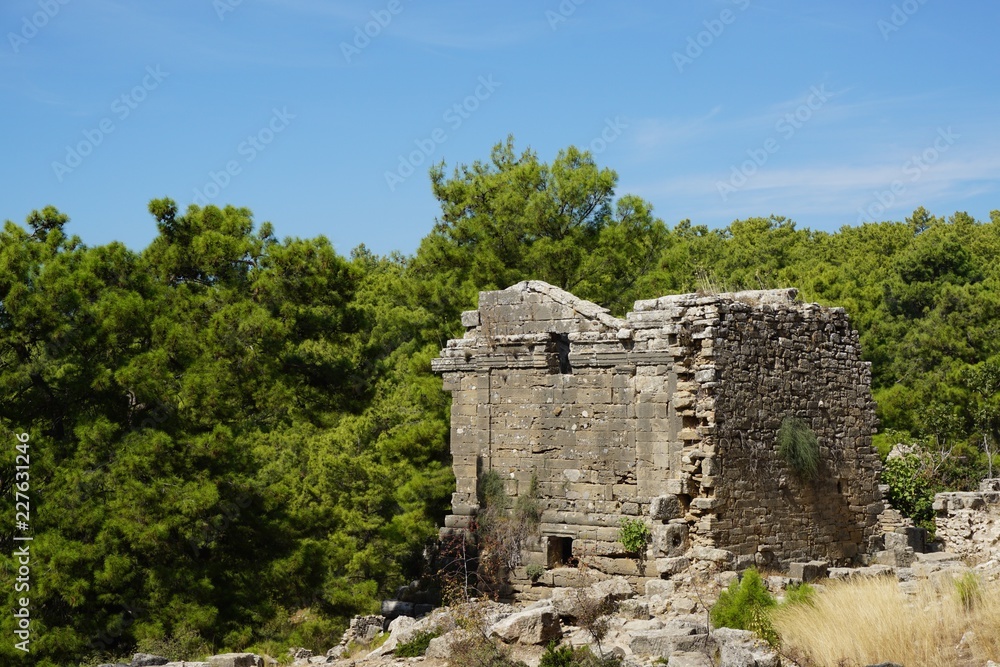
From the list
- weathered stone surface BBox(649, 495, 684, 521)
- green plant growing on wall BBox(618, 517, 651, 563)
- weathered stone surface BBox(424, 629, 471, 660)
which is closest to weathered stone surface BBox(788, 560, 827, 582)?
weathered stone surface BBox(649, 495, 684, 521)

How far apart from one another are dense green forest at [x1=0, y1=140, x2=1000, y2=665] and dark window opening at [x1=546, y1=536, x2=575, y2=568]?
Answer: 3273 millimetres

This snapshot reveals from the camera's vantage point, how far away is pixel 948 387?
2853cm

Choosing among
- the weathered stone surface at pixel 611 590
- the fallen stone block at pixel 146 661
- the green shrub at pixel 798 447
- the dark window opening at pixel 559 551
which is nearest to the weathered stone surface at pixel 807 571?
the green shrub at pixel 798 447

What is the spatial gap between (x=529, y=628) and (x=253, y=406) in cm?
888

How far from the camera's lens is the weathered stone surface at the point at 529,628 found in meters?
11.3

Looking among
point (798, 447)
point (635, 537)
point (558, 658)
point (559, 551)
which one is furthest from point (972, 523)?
point (558, 658)

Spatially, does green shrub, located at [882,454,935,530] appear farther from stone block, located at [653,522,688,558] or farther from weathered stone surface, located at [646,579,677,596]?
weathered stone surface, located at [646,579,677,596]

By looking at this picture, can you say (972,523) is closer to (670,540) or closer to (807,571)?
(807,571)

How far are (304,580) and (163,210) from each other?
6.54 metres

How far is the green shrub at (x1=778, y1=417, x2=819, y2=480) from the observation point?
15562mm

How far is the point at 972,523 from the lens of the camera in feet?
55.4

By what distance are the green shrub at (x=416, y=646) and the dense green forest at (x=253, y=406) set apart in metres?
4.26

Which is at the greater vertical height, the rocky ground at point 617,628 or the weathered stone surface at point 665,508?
the weathered stone surface at point 665,508

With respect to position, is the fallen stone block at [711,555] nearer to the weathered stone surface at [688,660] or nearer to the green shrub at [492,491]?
the green shrub at [492,491]
